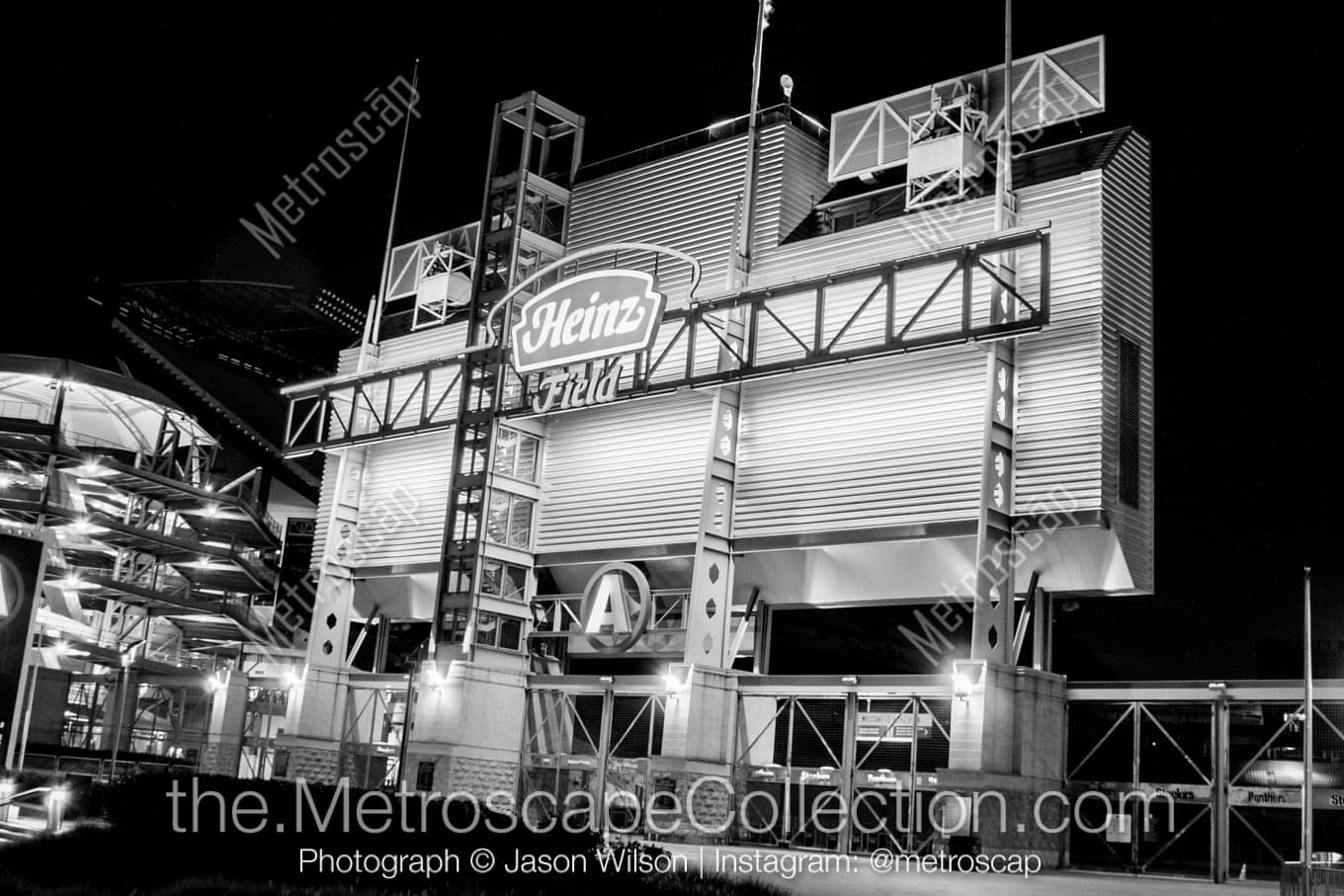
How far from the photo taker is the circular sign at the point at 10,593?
81.8 ft

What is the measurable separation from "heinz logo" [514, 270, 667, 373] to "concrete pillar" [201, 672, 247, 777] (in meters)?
23.7

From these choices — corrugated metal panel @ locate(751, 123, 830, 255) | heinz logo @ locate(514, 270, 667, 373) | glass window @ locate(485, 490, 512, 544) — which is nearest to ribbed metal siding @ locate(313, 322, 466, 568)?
glass window @ locate(485, 490, 512, 544)

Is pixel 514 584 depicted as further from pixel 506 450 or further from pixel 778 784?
pixel 778 784

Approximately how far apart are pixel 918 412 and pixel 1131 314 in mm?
7050

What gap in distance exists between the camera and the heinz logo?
1844 inches

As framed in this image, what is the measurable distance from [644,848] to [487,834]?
8.91 ft

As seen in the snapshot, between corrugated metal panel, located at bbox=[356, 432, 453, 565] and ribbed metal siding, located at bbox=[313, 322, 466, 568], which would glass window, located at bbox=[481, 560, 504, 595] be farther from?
ribbed metal siding, located at bbox=[313, 322, 466, 568]

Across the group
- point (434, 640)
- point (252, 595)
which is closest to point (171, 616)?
point (252, 595)

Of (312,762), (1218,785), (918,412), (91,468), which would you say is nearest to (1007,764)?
(1218,785)

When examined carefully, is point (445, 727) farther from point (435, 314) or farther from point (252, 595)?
point (252, 595)

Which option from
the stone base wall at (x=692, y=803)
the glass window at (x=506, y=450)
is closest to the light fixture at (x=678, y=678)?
the stone base wall at (x=692, y=803)

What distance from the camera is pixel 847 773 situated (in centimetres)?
4212

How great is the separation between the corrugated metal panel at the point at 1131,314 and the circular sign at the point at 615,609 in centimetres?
1590

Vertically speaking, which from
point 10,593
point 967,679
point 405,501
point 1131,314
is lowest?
point 10,593
